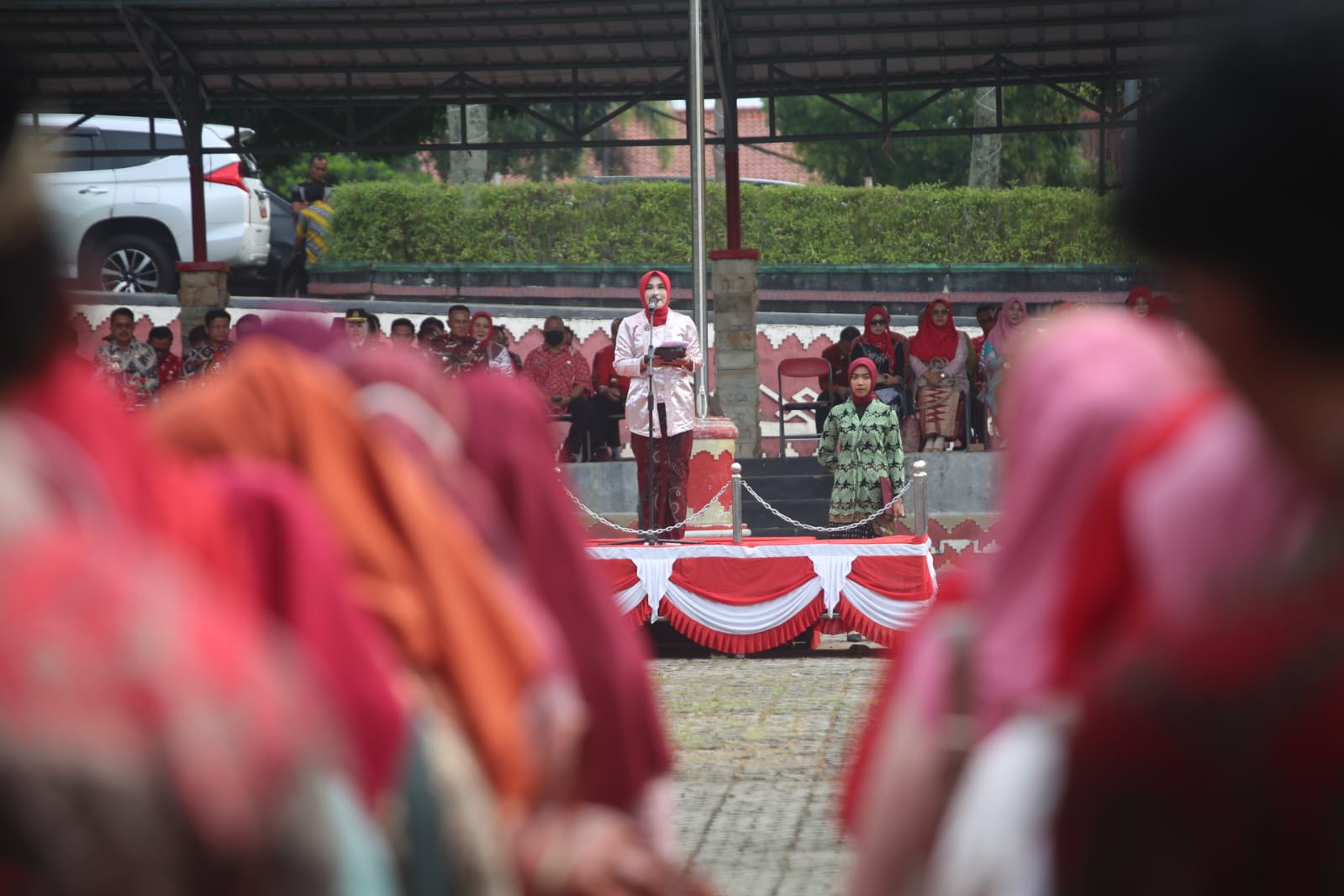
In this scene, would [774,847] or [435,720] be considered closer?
[435,720]

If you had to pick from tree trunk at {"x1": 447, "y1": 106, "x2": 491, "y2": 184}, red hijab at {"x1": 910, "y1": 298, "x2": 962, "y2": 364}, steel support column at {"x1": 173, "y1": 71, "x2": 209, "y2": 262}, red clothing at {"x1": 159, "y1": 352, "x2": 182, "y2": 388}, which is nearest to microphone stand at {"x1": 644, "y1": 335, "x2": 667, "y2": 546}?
red hijab at {"x1": 910, "y1": 298, "x2": 962, "y2": 364}

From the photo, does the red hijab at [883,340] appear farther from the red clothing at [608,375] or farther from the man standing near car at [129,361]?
the man standing near car at [129,361]

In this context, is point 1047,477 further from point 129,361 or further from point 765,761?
point 129,361

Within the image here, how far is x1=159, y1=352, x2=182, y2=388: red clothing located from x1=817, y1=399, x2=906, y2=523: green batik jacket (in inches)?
273

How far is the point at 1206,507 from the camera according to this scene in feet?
5.49

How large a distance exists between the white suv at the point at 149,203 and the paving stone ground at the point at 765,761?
13127mm

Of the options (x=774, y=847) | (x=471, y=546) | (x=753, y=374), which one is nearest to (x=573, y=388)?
(x=753, y=374)

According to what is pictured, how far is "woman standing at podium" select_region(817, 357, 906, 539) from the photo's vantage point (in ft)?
50.0

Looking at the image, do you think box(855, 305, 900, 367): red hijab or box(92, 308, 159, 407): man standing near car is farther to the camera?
box(855, 305, 900, 367): red hijab

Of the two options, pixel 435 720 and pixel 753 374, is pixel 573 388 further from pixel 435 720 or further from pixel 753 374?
pixel 435 720

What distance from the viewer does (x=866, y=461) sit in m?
15.2

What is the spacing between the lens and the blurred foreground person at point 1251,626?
149 cm

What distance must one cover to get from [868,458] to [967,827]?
13.5m

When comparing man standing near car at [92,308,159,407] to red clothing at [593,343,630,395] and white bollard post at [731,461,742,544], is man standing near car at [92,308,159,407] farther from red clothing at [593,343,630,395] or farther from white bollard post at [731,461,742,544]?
white bollard post at [731,461,742,544]
